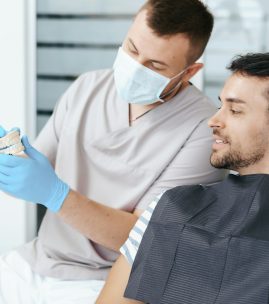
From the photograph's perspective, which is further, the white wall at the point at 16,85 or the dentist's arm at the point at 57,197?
the white wall at the point at 16,85

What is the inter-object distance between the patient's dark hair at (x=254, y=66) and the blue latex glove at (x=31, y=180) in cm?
56

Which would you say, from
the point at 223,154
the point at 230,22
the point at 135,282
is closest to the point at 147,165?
the point at 223,154

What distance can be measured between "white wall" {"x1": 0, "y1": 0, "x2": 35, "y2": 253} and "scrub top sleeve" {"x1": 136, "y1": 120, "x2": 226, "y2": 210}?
981 mm

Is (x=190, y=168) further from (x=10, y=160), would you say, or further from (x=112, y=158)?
(x=10, y=160)

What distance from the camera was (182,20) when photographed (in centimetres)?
161

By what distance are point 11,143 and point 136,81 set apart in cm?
44

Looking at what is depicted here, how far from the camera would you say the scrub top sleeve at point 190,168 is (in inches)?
65.2

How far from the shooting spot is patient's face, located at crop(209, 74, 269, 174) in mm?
1438

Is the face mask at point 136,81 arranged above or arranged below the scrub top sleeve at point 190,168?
above

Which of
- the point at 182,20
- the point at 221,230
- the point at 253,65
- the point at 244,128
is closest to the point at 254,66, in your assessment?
the point at 253,65

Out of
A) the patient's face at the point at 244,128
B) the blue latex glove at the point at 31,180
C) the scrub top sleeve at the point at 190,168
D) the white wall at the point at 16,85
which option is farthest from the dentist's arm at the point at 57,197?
the white wall at the point at 16,85

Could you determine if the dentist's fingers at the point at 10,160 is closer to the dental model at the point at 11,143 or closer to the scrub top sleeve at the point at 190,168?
the dental model at the point at 11,143

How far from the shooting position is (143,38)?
161cm

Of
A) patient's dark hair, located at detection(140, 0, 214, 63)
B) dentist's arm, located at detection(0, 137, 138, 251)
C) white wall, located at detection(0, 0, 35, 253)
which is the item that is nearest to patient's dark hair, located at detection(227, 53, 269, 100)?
patient's dark hair, located at detection(140, 0, 214, 63)
